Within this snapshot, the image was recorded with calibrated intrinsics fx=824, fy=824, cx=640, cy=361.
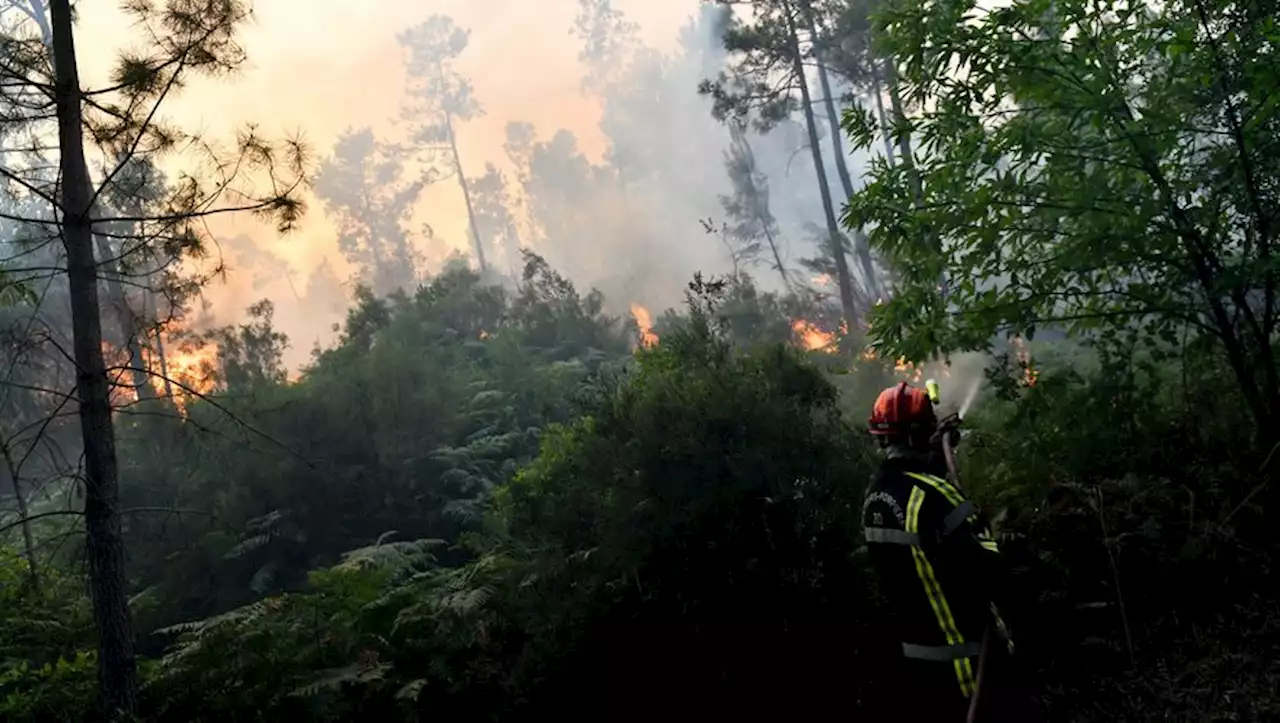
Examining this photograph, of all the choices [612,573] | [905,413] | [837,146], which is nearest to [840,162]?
[837,146]

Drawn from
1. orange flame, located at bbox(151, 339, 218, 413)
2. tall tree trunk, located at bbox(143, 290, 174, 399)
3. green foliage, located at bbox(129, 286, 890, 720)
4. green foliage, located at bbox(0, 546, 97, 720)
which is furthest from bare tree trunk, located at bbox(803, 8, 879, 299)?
green foliage, located at bbox(0, 546, 97, 720)

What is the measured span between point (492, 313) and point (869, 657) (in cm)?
2235

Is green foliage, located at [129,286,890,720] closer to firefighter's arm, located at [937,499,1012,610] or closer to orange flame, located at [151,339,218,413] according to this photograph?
firefighter's arm, located at [937,499,1012,610]

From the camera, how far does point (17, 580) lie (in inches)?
318

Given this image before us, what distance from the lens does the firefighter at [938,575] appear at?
3.26 meters

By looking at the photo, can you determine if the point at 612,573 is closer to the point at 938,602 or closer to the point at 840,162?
the point at 938,602

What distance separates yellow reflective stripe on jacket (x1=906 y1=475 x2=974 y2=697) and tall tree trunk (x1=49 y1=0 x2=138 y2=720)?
507 centimetres

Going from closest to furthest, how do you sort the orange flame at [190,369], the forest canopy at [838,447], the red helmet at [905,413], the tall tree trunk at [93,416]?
the red helmet at [905,413]
the forest canopy at [838,447]
the tall tree trunk at [93,416]
the orange flame at [190,369]

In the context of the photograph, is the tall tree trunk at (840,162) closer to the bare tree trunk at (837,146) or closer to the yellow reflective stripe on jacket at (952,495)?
the bare tree trunk at (837,146)

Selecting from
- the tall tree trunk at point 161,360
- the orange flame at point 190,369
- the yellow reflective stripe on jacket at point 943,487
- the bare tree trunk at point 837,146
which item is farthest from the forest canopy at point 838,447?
the bare tree trunk at point 837,146

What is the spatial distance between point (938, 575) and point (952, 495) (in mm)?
326

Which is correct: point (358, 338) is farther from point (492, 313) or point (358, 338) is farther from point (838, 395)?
point (838, 395)

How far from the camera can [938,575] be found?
3.31 m

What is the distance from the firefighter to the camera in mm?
3262
